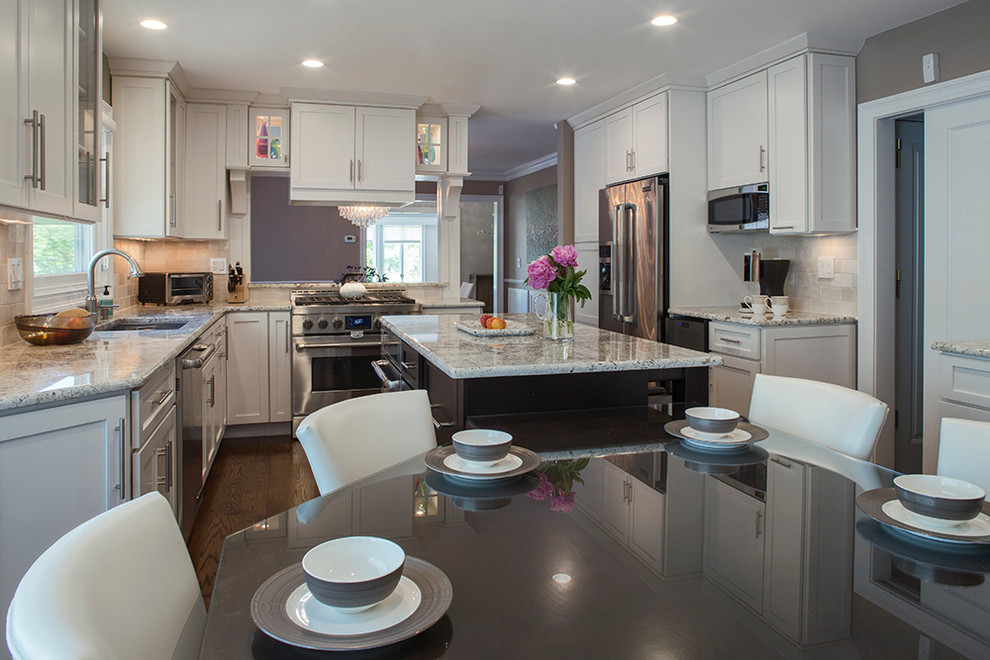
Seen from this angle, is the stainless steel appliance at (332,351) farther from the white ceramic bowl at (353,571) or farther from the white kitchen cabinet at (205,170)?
the white ceramic bowl at (353,571)

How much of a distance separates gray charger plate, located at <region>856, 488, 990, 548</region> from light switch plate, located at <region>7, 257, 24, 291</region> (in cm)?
291

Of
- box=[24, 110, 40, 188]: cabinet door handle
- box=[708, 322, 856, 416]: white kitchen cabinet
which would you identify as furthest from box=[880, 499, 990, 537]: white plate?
box=[708, 322, 856, 416]: white kitchen cabinet

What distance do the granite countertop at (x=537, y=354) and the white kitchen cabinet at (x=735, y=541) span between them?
0.79 metres

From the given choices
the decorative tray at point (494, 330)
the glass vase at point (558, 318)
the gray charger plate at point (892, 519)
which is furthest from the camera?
the decorative tray at point (494, 330)

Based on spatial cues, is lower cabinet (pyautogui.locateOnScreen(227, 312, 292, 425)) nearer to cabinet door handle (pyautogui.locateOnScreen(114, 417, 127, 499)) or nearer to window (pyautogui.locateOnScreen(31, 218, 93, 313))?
window (pyautogui.locateOnScreen(31, 218, 93, 313))

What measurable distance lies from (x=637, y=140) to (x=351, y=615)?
4504mm

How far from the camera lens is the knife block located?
5.04m

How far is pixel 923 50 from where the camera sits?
136 inches

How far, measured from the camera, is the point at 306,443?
1.46 meters

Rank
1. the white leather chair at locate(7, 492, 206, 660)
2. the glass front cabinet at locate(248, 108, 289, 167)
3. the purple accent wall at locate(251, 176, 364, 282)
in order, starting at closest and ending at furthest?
1. the white leather chair at locate(7, 492, 206, 660)
2. the glass front cabinet at locate(248, 108, 289, 167)
3. the purple accent wall at locate(251, 176, 364, 282)

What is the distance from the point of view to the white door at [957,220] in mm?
3221

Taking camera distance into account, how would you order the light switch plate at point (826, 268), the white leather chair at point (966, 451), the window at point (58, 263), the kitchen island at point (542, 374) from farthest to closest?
the light switch plate at point (826, 268) → the window at point (58, 263) → the kitchen island at point (542, 374) → the white leather chair at point (966, 451)

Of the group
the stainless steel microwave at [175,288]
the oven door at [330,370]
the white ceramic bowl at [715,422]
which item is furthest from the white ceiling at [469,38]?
the white ceramic bowl at [715,422]

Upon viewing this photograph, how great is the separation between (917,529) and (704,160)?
388 centimetres
